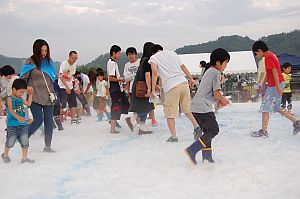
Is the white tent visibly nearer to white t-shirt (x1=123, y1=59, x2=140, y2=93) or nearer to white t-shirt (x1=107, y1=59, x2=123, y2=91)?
white t-shirt (x1=123, y1=59, x2=140, y2=93)

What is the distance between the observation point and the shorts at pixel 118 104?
6.93 m

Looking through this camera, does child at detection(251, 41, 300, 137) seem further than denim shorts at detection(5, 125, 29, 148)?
Yes

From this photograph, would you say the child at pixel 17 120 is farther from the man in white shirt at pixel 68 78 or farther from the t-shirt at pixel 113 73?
the man in white shirt at pixel 68 78

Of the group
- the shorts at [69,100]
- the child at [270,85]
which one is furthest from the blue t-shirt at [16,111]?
the child at [270,85]

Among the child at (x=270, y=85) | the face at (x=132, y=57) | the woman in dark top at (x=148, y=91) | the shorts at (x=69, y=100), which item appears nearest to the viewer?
the child at (x=270, y=85)

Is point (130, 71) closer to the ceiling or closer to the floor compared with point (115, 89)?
closer to the ceiling

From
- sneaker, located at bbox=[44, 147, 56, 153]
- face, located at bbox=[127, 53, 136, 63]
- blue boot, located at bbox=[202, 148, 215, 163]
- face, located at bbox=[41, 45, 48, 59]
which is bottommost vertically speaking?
sneaker, located at bbox=[44, 147, 56, 153]

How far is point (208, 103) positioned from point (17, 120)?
2621 mm

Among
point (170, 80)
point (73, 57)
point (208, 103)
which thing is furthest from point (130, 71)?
point (208, 103)

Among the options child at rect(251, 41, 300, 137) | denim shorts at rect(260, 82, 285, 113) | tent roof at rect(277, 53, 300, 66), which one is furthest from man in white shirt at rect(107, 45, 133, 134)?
tent roof at rect(277, 53, 300, 66)

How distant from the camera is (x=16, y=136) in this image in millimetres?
4836

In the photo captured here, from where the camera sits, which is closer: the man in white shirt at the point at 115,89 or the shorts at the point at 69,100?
the man in white shirt at the point at 115,89

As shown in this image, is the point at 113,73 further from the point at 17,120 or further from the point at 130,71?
the point at 17,120

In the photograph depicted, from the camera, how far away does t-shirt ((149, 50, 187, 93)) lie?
18.8ft
